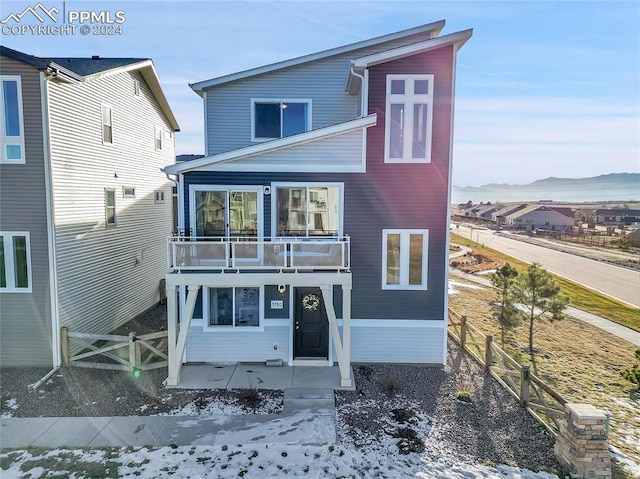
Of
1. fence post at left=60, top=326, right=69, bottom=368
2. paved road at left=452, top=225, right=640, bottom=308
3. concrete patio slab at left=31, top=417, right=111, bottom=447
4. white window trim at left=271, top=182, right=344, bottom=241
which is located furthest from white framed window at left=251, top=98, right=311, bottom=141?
paved road at left=452, top=225, right=640, bottom=308

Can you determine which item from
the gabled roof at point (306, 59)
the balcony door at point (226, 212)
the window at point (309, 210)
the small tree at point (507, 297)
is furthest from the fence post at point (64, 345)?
the small tree at point (507, 297)

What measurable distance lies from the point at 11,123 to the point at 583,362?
18.6 metres

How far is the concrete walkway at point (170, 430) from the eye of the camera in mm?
6867

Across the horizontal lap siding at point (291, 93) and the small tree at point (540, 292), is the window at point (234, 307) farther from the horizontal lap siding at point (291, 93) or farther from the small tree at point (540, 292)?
the small tree at point (540, 292)

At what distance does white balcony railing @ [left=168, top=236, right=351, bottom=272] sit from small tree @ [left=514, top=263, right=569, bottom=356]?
24.8ft

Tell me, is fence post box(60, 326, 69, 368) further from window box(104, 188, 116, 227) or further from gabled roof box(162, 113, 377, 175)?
gabled roof box(162, 113, 377, 175)

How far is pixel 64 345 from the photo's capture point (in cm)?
985

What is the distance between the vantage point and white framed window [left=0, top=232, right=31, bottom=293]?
9.68 m

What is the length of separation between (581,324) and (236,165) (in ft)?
55.8

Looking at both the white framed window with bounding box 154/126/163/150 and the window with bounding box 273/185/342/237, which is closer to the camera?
the window with bounding box 273/185/342/237

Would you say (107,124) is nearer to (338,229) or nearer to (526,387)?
(338,229)

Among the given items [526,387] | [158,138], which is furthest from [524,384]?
[158,138]

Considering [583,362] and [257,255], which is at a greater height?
[257,255]

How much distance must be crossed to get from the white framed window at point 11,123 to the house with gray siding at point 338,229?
3.84 metres
